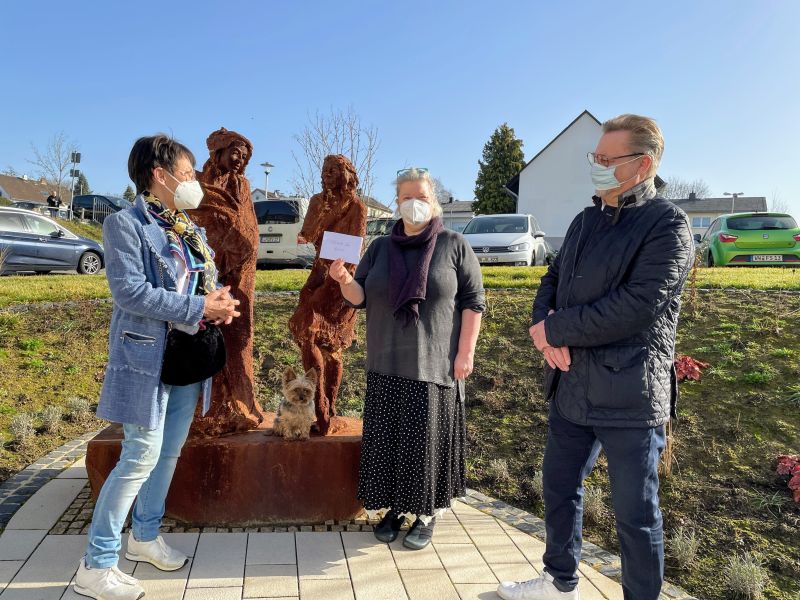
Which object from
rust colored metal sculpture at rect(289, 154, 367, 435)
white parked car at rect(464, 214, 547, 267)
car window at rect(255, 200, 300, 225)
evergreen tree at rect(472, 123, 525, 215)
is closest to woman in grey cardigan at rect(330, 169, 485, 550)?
rust colored metal sculpture at rect(289, 154, 367, 435)

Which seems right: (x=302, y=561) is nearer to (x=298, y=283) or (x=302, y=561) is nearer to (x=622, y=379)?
(x=622, y=379)

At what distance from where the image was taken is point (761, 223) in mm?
11203

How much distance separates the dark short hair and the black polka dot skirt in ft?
4.80

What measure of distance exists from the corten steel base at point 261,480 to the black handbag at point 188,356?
921mm

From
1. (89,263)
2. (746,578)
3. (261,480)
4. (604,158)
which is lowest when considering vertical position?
(746,578)

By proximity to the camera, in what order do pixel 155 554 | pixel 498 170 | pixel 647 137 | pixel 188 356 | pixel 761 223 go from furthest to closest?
pixel 498 170, pixel 761 223, pixel 155 554, pixel 188 356, pixel 647 137

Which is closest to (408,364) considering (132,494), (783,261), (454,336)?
(454,336)

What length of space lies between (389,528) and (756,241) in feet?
34.7

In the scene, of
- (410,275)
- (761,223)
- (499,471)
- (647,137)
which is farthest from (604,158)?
(761,223)

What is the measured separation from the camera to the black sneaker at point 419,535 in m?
3.17

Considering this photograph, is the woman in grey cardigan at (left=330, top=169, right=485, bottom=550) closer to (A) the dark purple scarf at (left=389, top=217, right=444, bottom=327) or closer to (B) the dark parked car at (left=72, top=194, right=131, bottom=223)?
(A) the dark purple scarf at (left=389, top=217, right=444, bottom=327)

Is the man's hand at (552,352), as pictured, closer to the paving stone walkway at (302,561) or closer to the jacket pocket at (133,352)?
the paving stone walkway at (302,561)

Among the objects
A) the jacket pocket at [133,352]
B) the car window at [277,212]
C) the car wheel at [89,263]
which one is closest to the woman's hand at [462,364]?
the jacket pocket at [133,352]

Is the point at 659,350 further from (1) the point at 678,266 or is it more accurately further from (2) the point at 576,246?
(2) the point at 576,246
